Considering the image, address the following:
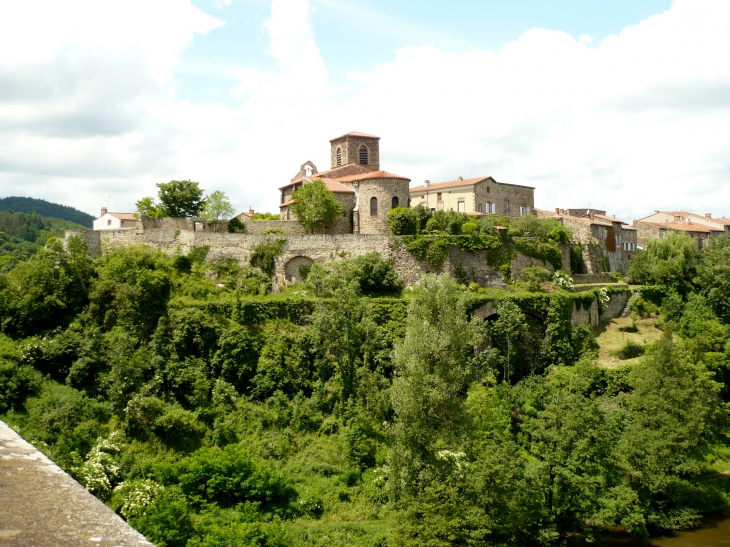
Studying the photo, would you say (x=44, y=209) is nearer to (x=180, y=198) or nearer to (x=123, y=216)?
(x=123, y=216)

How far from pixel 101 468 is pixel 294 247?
18.6 metres

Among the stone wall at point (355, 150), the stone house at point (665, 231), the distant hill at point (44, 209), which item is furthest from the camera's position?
the distant hill at point (44, 209)

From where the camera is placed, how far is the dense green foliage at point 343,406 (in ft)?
74.1

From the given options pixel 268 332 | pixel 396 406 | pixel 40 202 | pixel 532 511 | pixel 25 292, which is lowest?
pixel 532 511

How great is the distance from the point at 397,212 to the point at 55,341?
21.3 meters

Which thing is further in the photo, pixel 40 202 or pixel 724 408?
pixel 40 202

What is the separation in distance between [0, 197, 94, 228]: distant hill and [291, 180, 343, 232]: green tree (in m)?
130

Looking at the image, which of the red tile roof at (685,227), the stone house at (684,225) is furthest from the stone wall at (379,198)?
the red tile roof at (685,227)

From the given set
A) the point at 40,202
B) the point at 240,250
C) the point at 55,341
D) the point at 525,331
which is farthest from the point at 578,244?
the point at 40,202

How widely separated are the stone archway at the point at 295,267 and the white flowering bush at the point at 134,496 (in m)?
17.1

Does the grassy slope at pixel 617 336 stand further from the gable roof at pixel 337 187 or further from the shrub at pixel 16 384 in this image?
the shrub at pixel 16 384

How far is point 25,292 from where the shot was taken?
3131 centimetres

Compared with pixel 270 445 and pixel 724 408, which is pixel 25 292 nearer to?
pixel 270 445

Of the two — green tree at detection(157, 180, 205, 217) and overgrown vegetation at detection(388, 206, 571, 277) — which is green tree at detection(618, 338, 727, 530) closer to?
overgrown vegetation at detection(388, 206, 571, 277)
